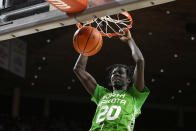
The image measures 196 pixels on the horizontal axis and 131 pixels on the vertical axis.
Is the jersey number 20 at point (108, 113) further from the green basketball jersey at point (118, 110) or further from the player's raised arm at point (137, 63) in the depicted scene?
A: the player's raised arm at point (137, 63)

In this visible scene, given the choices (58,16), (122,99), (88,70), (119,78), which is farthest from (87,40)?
(88,70)

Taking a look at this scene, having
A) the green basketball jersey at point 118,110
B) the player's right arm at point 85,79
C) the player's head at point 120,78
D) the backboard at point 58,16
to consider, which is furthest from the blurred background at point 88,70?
the green basketball jersey at point 118,110

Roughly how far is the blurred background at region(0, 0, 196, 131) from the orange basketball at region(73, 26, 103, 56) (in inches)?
14.9

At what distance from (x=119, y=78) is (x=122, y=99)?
0.20 metres

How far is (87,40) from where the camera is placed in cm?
359

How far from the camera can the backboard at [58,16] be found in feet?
10.3

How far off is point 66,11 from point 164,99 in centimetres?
969

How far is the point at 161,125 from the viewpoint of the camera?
43.8 ft

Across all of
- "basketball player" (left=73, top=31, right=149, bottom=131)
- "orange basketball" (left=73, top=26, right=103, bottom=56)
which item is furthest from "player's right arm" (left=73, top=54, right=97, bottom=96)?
"orange basketball" (left=73, top=26, right=103, bottom=56)

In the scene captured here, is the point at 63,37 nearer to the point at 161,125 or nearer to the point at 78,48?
the point at 78,48

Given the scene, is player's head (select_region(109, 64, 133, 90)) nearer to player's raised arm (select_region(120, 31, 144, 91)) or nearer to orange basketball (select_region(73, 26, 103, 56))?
player's raised arm (select_region(120, 31, 144, 91))

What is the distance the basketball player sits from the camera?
3502mm

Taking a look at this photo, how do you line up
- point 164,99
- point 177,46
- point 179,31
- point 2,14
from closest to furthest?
point 2,14 < point 179,31 < point 177,46 < point 164,99

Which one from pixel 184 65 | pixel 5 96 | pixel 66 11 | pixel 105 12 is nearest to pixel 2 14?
pixel 66 11
